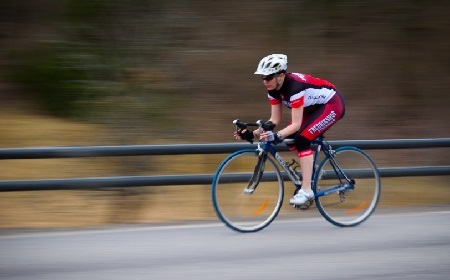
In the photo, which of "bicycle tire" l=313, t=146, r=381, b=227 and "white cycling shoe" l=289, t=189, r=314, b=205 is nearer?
"white cycling shoe" l=289, t=189, r=314, b=205

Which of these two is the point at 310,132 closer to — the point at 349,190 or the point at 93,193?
the point at 349,190

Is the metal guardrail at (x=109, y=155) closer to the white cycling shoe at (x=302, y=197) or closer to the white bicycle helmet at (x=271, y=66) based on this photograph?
the white cycling shoe at (x=302, y=197)

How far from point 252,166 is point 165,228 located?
1.20 m

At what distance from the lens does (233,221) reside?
7.20 meters

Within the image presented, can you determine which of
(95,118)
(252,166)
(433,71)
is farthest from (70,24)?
(433,71)

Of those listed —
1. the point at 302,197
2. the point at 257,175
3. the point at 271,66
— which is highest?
the point at 271,66

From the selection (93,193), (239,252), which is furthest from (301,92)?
(93,193)

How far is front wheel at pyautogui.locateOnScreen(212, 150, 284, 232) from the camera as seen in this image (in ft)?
23.5

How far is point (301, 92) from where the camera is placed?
7000mm

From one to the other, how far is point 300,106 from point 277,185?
934 millimetres

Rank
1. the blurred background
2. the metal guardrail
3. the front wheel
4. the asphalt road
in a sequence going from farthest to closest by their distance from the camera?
1. the blurred background
2. the metal guardrail
3. the front wheel
4. the asphalt road

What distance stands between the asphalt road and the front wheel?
142 millimetres

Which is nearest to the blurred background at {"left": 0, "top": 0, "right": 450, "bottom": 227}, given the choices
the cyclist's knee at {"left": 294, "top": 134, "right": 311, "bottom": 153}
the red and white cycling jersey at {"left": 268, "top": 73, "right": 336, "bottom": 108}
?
the cyclist's knee at {"left": 294, "top": 134, "right": 311, "bottom": 153}

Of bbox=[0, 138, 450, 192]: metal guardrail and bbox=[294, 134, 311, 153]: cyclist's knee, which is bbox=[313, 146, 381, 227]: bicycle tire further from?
bbox=[0, 138, 450, 192]: metal guardrail
